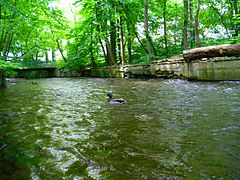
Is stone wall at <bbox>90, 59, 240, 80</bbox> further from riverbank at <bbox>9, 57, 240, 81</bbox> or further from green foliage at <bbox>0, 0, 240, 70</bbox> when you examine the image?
green foliage at <bbox>0, 0, 240, 70</bbox>

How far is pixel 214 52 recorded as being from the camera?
9.48 metres

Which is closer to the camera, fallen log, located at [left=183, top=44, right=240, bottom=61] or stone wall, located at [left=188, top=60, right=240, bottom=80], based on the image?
fallen log, located at [left=183, top=44, right=240, bottom=61]

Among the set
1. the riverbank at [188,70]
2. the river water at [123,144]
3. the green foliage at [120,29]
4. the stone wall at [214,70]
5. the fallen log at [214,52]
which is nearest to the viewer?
the river water at [123,144]

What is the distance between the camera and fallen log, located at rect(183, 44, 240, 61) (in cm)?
885

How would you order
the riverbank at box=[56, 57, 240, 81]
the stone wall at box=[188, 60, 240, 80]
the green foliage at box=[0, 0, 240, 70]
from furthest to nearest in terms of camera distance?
the green foliage at box=[0, 0, 240, 70], the riverbank at box=[56, 57, 240, 81], the stone wall at box=[188, 60, 240, 80]

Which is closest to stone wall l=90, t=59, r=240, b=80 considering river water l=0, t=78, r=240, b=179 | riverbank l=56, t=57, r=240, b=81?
riverbank l=56, t=57, r=240, b=81

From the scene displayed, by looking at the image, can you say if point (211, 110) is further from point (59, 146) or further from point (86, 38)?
point (86, 38)

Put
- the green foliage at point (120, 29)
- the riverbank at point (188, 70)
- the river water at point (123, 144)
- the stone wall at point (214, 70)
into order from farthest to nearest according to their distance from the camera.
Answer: the green foliage at point (120, 29) < the riverbank at point (188, 70) < the stone wall at point (214, 70) < the river water at point (123, 144)

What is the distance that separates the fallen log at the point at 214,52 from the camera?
29.0ft

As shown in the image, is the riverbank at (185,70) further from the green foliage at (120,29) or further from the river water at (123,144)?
the river water at (123,144)

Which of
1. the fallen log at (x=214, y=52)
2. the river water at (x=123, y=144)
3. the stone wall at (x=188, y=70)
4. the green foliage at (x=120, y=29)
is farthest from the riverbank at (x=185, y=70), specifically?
the river water at (x=123, y=144)

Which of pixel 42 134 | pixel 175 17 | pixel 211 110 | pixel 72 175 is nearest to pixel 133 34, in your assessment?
pixel 175 17

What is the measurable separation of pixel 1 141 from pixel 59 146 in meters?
0.88

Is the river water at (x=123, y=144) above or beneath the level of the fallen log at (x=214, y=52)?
beneath
